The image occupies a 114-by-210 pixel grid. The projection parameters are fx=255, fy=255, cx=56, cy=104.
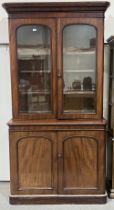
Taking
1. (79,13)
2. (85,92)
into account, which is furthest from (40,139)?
(79,13)

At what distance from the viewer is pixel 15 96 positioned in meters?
2.82

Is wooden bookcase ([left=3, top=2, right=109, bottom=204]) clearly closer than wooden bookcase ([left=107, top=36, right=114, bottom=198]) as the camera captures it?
Yes

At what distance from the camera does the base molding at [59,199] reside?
2.88 metres

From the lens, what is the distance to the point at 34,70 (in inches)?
114

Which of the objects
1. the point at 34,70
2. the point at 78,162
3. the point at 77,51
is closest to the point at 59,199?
the point at 78,162

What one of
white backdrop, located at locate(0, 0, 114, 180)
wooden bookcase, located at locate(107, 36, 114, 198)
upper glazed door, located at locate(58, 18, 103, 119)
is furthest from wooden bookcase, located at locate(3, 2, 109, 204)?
white backdrop, located at locate(0, 0, 114, 180)

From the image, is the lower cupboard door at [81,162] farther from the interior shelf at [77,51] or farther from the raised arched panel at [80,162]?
the interior shelf at [77,51]

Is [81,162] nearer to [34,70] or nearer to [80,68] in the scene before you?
[80,68]

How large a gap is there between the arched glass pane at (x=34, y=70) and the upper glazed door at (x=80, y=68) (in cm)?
16

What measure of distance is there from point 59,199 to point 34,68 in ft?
4.97

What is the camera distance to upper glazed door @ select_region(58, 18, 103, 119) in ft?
9.00

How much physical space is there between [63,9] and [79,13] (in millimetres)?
175

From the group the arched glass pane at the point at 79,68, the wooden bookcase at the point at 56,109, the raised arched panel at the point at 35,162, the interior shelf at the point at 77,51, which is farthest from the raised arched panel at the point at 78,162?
the interior shelf at the point at 77,51

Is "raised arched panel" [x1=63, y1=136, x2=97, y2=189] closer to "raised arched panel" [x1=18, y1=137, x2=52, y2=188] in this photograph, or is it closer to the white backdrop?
"raised arched panel" [x1=18, y1=137, x2=52, y2=188]
